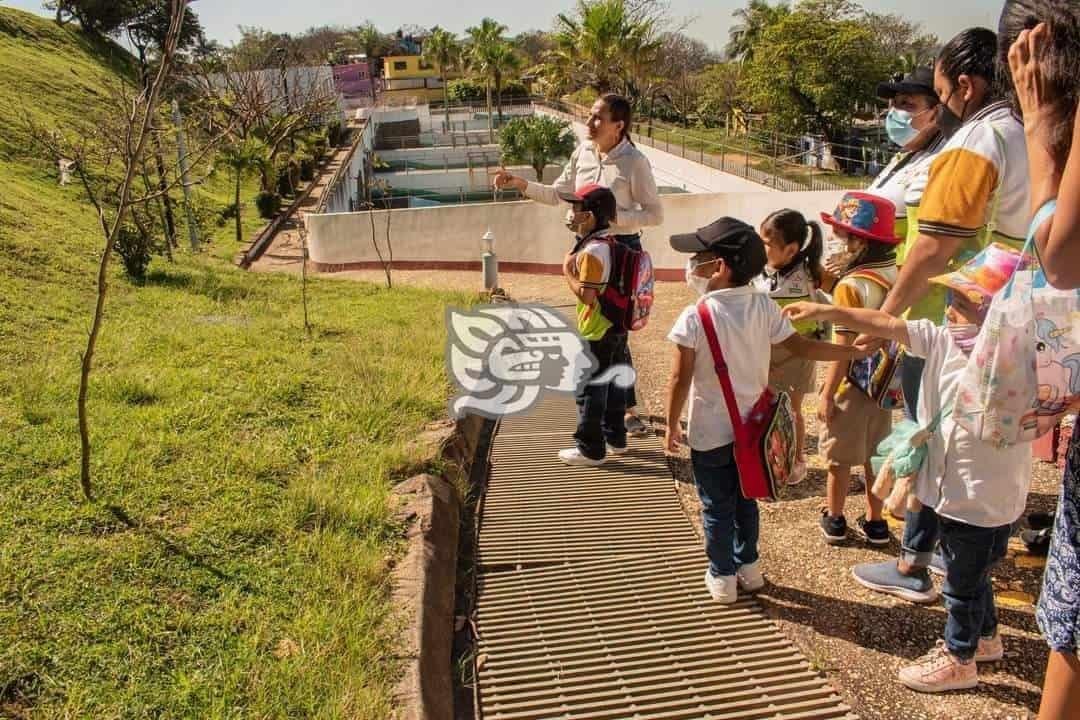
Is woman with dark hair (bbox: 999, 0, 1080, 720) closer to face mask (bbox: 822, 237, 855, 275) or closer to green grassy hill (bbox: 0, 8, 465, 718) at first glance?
face mask (bbox: 822, 237, 855, 275)

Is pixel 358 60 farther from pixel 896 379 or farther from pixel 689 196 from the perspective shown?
pixel 896 379

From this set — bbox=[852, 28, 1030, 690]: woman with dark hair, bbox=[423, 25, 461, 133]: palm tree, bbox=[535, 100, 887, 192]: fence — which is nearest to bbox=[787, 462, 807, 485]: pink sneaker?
bbox=[852, 28, 1030, 690]: woman with dark hair

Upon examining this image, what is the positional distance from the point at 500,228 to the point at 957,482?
13.0 meters

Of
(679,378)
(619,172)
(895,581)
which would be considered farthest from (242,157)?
(895,581)

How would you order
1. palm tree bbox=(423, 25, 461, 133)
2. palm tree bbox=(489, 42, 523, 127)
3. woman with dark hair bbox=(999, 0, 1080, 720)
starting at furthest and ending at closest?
palm tree bbox=(423, 25, 461, 133), palm tree bbox=(489, 42, 523, 127), woman with dark hair bbox=(999, 0, 1080, 720)

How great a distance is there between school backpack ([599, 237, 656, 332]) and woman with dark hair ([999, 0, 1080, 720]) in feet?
7.74

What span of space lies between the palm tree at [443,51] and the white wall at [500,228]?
126 ft

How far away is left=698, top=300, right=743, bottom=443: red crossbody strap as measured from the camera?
2713mm

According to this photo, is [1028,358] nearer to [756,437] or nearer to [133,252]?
[756,437]

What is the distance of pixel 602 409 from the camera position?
4.16 metres

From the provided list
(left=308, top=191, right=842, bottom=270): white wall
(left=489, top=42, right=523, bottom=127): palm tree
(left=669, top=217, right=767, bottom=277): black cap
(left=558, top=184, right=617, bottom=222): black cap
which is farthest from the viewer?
(left=489, top=42, right=523, bottom=127): palm tree

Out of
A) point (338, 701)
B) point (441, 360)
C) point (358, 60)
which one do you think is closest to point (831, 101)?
point (441, 360)

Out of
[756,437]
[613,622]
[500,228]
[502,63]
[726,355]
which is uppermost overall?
[502,63]

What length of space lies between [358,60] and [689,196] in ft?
213
